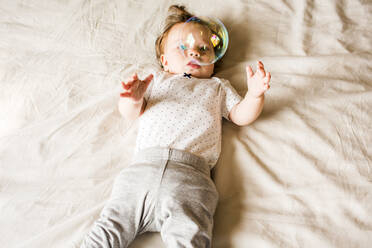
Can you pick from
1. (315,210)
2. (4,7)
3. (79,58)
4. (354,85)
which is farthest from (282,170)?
(4,7)

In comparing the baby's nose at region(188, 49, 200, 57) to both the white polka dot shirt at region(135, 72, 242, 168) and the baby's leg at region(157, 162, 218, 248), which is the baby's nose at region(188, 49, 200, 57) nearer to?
the white polka dot shirt at region(135, 72, 242, 168)

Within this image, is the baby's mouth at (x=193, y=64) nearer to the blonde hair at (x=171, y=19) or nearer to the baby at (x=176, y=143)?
the baby at (x=176, y=143)

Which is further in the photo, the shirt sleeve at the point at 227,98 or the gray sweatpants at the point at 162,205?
the shirt sleeve at the point at 227,98

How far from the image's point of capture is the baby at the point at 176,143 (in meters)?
0.82

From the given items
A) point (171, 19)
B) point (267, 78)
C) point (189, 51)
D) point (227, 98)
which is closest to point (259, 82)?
point (267, 78)

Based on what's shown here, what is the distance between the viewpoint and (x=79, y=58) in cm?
126

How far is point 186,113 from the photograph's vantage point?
102 cm

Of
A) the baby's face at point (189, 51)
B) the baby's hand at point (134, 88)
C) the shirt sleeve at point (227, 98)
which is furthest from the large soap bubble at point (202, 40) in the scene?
the baby's hand at point (134, 88)

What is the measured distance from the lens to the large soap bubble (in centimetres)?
107

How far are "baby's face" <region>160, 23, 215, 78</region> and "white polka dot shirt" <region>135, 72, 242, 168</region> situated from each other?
4 cm

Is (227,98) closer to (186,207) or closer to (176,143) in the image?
(176,143)

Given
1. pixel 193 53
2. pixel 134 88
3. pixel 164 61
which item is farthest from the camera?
pixel 164 61

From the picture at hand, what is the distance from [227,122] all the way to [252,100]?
17 centimetres

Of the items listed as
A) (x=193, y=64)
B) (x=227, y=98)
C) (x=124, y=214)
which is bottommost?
(x=124, y=214)
